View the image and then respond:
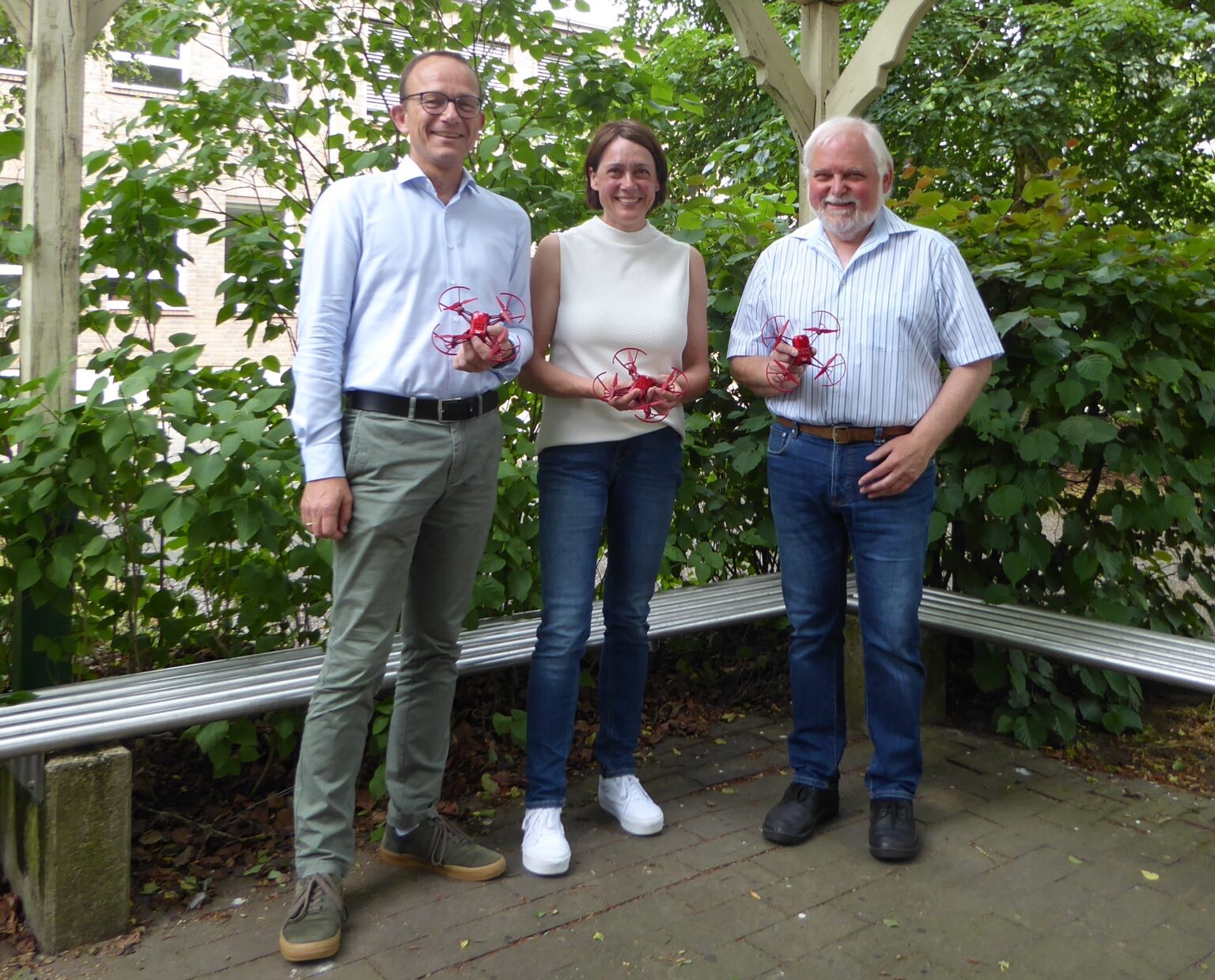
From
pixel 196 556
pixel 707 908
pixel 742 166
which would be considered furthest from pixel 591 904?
pixel 742 166

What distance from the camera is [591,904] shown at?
297cm

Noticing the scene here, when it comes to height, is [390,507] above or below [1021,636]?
above

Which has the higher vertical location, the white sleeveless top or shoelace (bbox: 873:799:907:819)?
the white sleeveless top

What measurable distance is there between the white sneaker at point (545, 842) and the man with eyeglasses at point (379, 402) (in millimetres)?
546

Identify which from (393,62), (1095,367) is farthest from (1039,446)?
(393,62)

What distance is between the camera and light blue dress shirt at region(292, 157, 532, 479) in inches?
105

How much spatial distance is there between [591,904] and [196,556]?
5.12 feet

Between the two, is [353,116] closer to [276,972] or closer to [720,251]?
[720,251]

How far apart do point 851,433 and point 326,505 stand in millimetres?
1454

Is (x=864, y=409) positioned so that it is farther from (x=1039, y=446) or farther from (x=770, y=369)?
(x=1039, y=446)

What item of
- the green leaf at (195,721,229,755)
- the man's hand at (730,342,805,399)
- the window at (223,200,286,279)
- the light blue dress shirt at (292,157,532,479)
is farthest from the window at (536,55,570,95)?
the green leaf at (195,721,229,755)

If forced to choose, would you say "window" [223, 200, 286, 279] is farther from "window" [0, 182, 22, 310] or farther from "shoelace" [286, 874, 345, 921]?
"shoelace" [286, 874, 345, 921]

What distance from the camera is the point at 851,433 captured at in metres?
3.20

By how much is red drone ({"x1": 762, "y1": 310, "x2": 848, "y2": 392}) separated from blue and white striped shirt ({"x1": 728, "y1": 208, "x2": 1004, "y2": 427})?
0.04 feet
